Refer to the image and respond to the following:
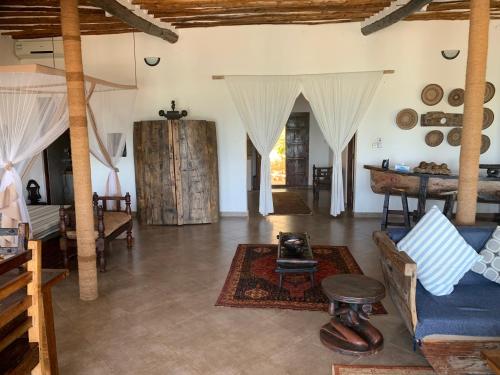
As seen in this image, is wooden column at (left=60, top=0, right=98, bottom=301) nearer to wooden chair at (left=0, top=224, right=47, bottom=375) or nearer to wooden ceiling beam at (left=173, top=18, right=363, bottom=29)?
wooden chair at (left=0, top=224, right=47, bottom=375)

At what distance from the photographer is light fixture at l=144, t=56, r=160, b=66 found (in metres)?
6.14

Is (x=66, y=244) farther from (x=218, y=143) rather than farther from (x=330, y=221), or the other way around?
(x=330, y=221)

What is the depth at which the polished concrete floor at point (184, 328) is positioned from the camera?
248cm

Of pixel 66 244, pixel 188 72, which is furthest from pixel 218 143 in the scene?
pixel 66 244

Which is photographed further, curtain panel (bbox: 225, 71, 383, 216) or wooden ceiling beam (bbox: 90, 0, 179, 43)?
curtain panel (bbox: 225, 71, 383, 216)

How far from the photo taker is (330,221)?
626 centimetres

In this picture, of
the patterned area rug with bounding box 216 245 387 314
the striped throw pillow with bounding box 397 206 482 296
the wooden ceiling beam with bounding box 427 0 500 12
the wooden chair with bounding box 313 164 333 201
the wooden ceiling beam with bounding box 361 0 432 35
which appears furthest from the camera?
the wooden chair with bounding box 313 164 333 201

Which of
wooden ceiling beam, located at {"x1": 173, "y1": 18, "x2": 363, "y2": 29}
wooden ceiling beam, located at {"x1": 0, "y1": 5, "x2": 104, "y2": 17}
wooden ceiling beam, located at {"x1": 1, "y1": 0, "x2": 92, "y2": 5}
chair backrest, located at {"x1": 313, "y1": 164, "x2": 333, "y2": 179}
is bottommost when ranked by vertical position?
chair backrest, located at {"x1": 313, "y1": 164, "x2": 333, "y2": 179}

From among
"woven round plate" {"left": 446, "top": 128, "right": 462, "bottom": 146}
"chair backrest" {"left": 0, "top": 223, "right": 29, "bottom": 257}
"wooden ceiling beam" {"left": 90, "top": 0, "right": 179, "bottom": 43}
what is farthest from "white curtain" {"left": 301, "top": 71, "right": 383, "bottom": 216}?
"chair backrest" {"left": 0, "top": 223, "right": 29, "bottom": 257}

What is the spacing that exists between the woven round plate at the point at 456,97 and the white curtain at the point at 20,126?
18.0ft

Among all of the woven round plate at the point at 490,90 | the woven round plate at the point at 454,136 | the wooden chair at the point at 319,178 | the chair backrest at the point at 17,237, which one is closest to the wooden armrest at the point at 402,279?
the chair backrest at the point at 17,237

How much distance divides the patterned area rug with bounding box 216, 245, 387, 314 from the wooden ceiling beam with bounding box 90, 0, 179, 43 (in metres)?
3.16

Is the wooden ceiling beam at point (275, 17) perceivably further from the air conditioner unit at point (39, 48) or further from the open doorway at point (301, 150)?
the open doorway at point (301, 150)

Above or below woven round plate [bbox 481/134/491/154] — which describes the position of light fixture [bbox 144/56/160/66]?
above
